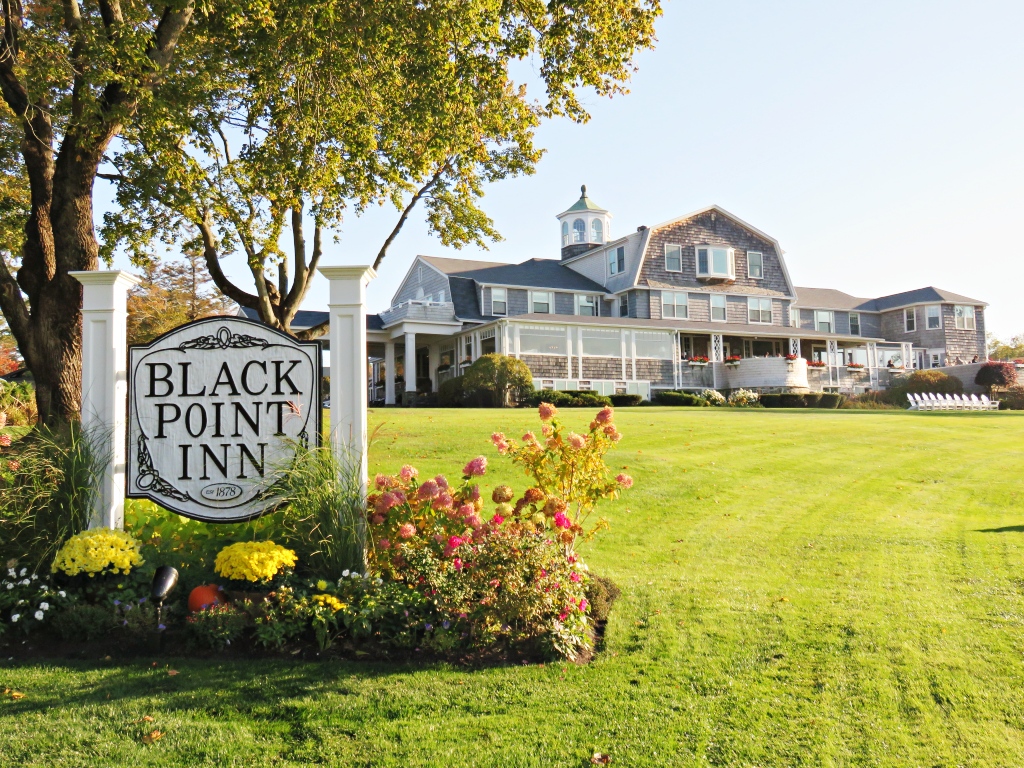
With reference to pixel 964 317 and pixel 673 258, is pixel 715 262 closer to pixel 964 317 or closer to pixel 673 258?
pixel 673 258

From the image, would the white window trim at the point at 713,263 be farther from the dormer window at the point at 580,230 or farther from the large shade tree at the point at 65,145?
the large shade tree at the point at 65,145

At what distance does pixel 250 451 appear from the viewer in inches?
239

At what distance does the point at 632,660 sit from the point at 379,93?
28.7ft

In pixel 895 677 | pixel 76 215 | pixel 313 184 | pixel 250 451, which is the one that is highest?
pixel 313 184

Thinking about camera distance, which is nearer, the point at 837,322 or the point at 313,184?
the point at 313,184

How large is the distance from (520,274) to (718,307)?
9792 millimetres

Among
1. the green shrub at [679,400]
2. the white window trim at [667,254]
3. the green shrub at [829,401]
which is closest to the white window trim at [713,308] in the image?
the white window trim at [667,254]

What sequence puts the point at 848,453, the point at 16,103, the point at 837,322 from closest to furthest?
the point at 16,103 < the point at 848,453 < the point at 837,322

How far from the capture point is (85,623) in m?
5.05

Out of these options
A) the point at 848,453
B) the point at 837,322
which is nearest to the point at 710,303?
the point at 837,322

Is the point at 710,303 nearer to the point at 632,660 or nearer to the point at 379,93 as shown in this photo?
the point at 379,93

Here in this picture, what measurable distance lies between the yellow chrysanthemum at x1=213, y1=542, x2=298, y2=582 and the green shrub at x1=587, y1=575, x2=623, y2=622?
2205 mm

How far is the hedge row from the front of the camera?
3091cm

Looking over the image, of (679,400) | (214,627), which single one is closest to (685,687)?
(214,627)
